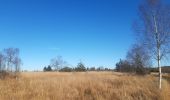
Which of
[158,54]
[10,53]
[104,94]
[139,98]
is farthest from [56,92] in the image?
[10,53]

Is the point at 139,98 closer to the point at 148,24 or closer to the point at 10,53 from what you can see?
the point at 148,24

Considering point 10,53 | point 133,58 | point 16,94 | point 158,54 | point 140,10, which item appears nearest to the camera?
point 16,94

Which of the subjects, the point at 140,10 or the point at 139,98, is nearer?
the point at 139,98

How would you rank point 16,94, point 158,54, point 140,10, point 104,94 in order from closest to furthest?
Answer: 1. point 16,94
2. point 104,94
3. point 158,54
4. point 140,10

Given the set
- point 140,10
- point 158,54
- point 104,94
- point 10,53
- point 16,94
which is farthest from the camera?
point 10,53

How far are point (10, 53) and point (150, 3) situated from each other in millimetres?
50776

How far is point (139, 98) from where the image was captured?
9.62 meters

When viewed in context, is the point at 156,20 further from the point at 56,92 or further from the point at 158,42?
the point at 56,92

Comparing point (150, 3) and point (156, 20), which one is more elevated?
point (150, 3)

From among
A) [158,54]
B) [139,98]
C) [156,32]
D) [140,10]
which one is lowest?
[139,98]

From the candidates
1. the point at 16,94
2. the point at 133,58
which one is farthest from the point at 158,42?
the point at 133,58

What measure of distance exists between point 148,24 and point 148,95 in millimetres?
6874

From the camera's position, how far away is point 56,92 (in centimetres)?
1028

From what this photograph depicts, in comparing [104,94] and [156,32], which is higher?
[156,32]
